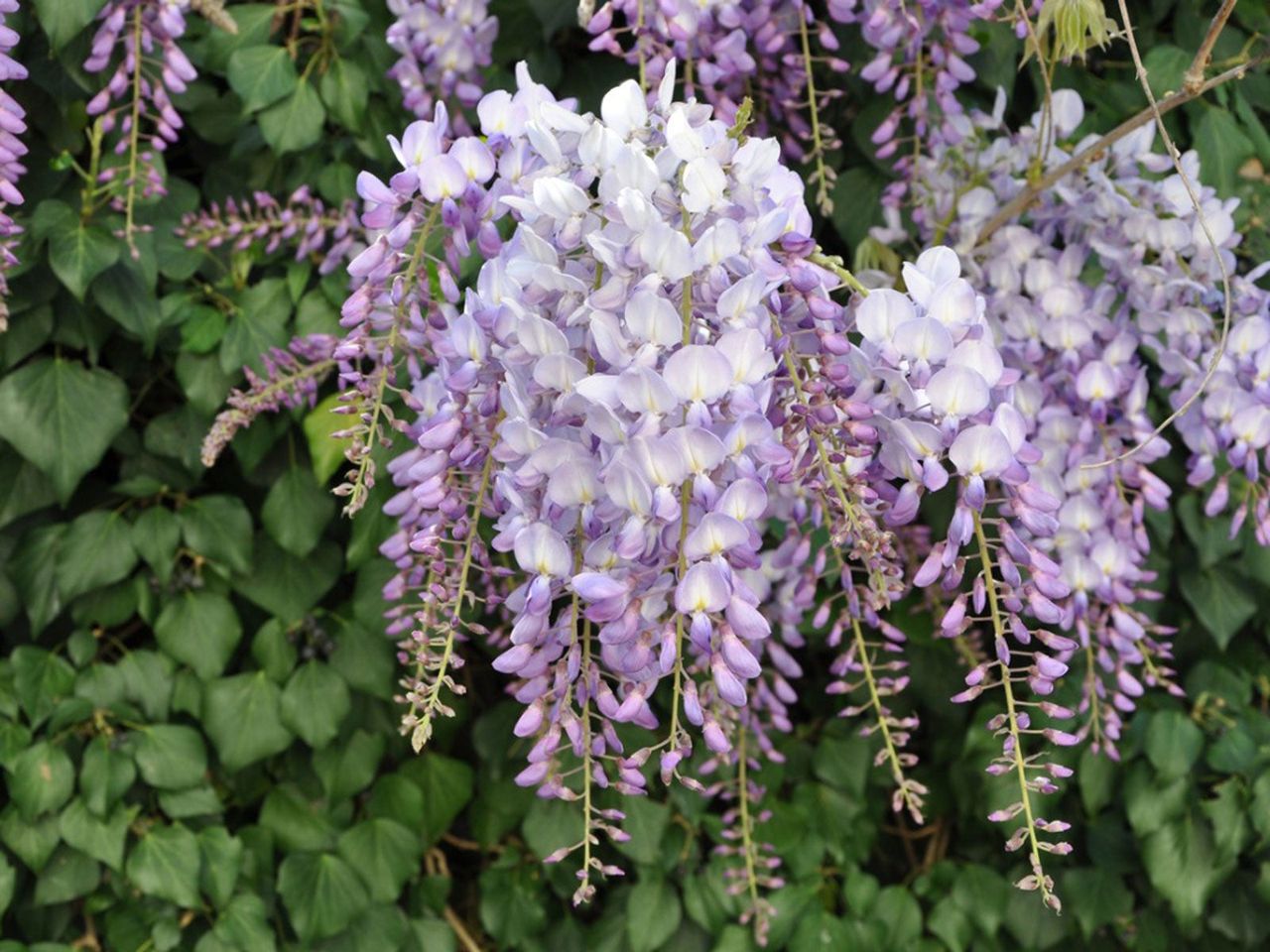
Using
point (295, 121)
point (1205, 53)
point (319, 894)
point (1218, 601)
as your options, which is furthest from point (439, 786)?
point (1205, 53)

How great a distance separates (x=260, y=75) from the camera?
1.89m

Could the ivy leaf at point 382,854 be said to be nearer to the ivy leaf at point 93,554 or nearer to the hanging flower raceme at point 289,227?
the ivy leaf at point 93,554

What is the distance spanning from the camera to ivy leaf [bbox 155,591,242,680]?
2020 mm

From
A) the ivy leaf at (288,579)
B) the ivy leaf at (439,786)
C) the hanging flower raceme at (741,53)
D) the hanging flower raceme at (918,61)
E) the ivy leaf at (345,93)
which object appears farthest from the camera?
the ivy leaf at (439,786)

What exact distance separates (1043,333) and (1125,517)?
0.25 meters

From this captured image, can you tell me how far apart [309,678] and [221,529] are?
0.80ft

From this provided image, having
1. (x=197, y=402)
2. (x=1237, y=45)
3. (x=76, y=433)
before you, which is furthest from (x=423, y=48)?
(x=1237, y=45)

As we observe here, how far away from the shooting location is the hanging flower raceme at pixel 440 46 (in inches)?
74.3

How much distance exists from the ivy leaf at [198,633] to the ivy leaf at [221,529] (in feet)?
0.26

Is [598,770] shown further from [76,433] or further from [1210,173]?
[1210,173]

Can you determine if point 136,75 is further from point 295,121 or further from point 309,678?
point 309,678

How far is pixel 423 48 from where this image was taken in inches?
74.8

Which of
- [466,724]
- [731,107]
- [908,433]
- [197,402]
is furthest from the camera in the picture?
[466,724]

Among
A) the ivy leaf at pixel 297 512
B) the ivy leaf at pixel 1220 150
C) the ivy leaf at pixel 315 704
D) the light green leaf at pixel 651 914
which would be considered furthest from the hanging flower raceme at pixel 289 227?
the ivy leaf at pixel 1220 150
